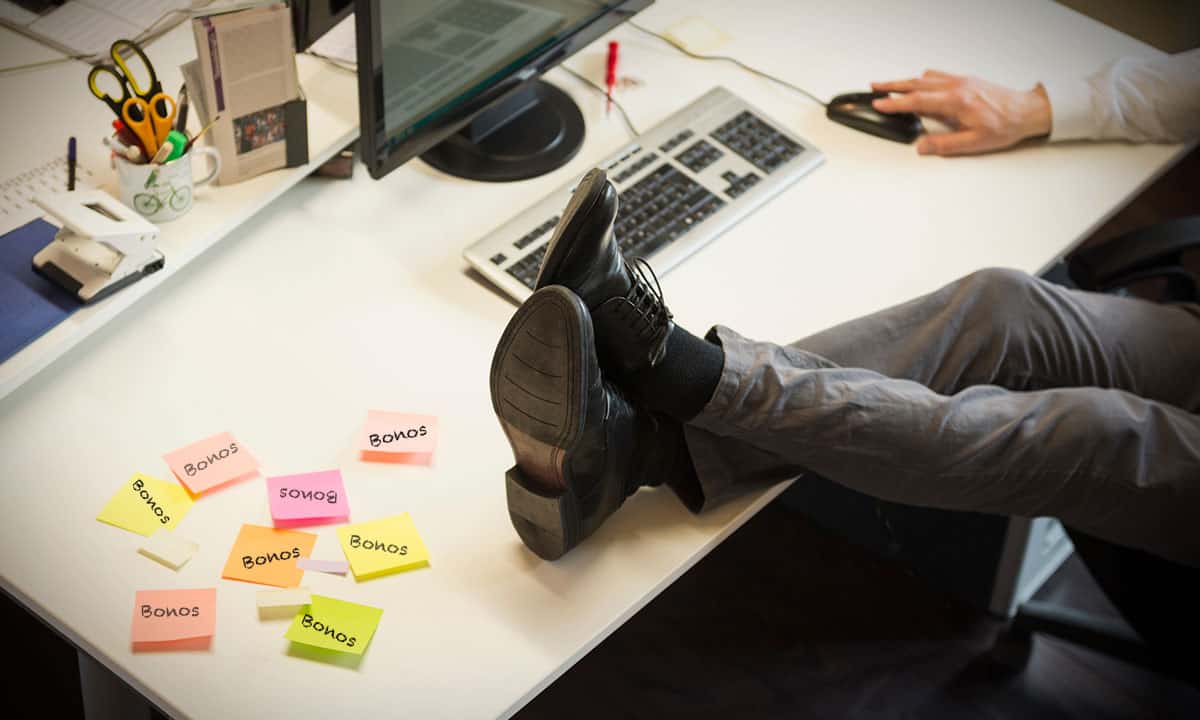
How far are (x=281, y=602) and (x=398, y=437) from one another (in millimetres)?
228

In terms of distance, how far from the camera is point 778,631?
195cm

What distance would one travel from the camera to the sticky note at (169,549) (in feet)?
3.79

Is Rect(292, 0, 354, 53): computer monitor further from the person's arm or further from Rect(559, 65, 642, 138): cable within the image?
the person's arm

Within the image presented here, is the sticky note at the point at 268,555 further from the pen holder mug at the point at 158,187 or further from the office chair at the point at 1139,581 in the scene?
the office chair at the point at 1139,581

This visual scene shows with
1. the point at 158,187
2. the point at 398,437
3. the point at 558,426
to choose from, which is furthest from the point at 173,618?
the point at 158,187

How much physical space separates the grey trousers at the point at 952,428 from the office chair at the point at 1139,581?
0.22 feet

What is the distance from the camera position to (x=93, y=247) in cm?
129

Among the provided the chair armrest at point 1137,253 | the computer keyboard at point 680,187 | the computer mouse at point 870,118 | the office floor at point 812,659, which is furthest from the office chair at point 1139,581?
the computer keyboard at point 680,187

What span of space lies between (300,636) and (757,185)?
0.83 meters

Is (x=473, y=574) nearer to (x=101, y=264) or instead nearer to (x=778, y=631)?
(x=101, y=264)

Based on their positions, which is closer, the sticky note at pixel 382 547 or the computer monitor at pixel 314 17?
the sticky note at pixel 382 547

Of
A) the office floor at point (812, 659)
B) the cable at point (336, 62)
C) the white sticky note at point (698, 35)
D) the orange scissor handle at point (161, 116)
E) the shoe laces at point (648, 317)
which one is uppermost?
the orange scissor handle at point (161, 116)

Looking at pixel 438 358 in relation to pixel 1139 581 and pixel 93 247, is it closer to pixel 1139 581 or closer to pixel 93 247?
pixel 93 247

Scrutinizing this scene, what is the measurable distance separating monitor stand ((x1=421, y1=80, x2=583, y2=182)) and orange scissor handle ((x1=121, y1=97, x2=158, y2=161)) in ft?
1.25
